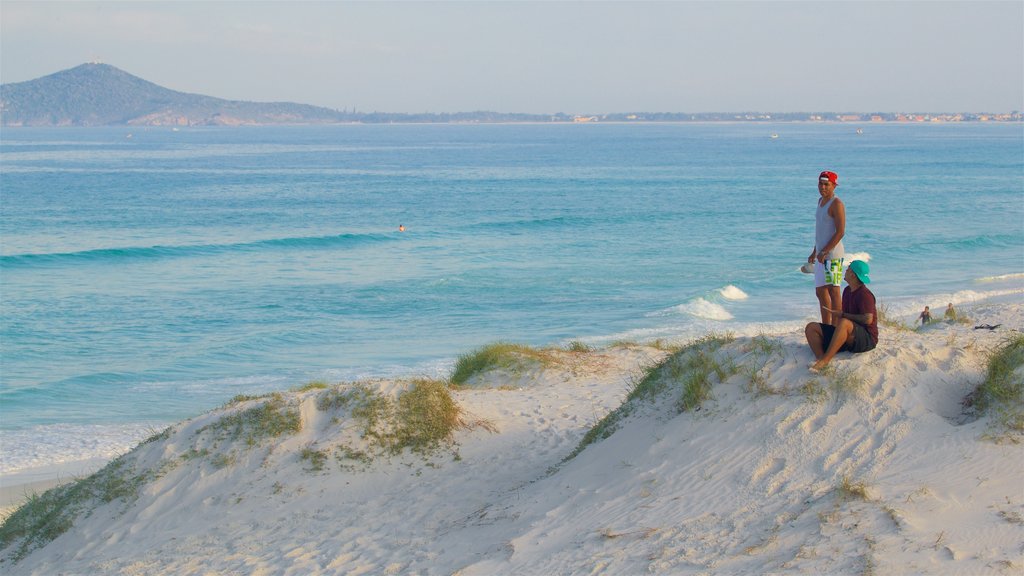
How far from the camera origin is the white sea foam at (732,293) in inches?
1016

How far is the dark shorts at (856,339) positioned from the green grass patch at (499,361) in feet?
19.8

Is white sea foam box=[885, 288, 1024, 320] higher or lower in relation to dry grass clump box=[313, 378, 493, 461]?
lower

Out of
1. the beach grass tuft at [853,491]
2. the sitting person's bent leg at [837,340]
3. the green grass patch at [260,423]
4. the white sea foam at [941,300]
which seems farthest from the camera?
the white sea foam at [941,300]

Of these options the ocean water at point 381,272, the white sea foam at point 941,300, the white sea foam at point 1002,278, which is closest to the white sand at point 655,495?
the ocean water at point 381,272

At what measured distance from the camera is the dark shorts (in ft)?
24.5

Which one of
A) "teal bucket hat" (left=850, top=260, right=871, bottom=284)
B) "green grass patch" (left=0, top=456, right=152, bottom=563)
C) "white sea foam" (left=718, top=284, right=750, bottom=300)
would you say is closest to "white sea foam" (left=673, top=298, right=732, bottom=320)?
"white sea foam" (left=718, top=284, right=750, bottom=300)

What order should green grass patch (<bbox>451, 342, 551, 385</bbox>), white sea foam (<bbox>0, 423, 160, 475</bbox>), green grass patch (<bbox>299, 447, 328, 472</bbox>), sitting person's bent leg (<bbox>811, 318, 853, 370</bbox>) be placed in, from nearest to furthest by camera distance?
sitting person's bent leg (<bbox>811, 318, 853, 370</bbox>)
green grass patch (<bbox>299, 447, 328, 472</bbox>)
green grass patch (<bbox>451, 342, 551, 385</bbox>)
white sea foam (<bbox>0, 423, 160, 475</bbox>)

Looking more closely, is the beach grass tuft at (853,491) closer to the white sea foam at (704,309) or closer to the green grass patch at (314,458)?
the green grass patch at (314,458)

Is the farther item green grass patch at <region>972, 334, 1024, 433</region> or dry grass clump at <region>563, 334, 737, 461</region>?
dry grass clump at <region>563, 334, 737, 461</region>

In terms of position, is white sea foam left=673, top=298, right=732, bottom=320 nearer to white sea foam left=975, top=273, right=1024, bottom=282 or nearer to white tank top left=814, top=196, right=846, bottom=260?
white sea foam left=975, top=273, right=1024, bottom=282

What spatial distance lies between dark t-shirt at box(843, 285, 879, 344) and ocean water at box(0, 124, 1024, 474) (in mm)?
11069

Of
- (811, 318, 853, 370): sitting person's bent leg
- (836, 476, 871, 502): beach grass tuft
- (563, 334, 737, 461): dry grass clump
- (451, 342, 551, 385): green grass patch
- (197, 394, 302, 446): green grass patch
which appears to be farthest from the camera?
(451, 342, 551, 385): green grass patch

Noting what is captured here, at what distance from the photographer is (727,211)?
47.7 meters

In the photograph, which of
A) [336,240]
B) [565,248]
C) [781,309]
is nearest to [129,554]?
[781,309]
